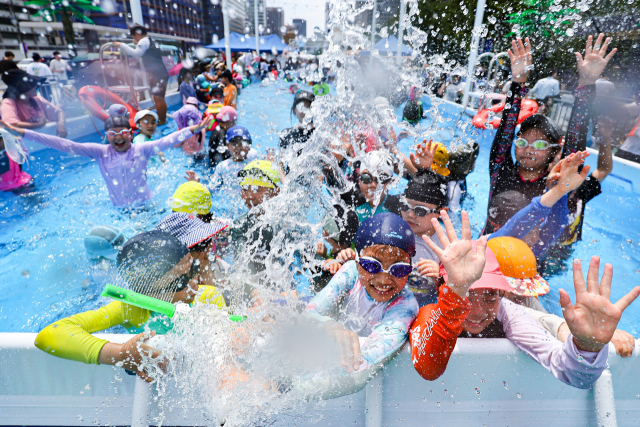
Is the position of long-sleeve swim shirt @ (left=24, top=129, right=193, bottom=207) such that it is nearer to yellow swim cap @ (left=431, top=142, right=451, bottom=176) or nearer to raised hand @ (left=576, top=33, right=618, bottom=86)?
yellow swim cap @ (left=431, top=142, right=451, bottom=176)

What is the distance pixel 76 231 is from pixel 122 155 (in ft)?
4.77

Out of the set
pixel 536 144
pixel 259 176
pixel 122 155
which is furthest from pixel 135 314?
pixel 536 144

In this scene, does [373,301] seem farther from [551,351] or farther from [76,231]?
[76,231]

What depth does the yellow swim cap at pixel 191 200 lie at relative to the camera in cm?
315

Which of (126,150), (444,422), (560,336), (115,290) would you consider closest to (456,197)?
(560,336)

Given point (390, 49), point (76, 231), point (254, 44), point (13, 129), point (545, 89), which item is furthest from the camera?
point (254, 44)

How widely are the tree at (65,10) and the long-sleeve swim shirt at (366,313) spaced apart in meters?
24.5

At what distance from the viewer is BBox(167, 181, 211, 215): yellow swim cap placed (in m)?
3.15

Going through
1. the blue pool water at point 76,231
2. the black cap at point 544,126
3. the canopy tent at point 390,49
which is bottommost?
the blue pool water at point 76,231

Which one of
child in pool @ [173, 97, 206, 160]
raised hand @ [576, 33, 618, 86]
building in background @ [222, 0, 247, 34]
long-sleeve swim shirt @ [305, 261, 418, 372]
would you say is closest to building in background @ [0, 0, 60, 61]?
building in background @ [222, 0, 247, 34]

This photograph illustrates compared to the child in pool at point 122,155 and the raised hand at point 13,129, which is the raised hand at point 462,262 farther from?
the raised hand at point 13,129

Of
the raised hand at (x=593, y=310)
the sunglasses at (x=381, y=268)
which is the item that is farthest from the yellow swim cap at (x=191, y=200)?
the raised hand at (x=593, y=310)

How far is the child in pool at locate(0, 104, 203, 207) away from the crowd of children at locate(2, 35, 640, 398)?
0.02m

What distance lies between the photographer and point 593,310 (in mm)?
1458
